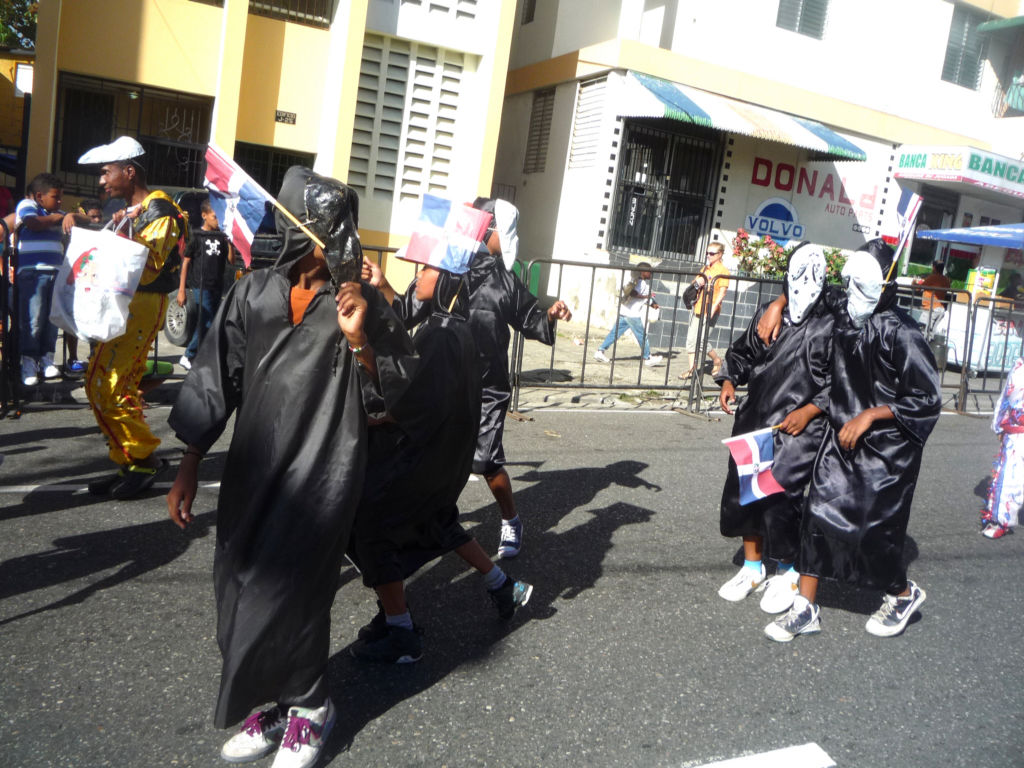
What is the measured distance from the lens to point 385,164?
14.6 m

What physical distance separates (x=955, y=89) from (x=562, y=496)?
18.2 m

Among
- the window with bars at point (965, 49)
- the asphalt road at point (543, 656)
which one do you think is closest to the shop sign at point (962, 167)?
the window with bars at point (965, 49)

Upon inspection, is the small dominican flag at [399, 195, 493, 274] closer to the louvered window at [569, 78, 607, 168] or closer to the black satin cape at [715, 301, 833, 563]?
the black satin cape at [715, 301, 833, 563]

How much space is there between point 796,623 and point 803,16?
650 inches

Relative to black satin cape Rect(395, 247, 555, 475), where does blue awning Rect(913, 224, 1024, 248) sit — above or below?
above

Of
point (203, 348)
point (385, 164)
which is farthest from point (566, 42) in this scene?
point (203, 348)

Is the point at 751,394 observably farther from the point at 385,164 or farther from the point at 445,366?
the point at 385,164

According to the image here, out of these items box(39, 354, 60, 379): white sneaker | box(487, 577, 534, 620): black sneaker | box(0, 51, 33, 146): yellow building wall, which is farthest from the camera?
box(0, 51, 33, 146): yellow building wall

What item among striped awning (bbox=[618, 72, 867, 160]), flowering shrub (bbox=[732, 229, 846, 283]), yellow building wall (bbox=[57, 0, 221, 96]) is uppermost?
striped awning (bbox=[618, 72, 867, 160])

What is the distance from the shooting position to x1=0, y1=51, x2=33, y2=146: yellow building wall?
21.4 metres

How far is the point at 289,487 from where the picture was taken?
9.40ft

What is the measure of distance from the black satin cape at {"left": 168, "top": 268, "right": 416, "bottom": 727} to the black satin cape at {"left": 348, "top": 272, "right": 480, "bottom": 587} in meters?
0.46

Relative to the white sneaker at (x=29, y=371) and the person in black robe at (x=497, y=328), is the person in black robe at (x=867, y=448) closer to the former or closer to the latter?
the person in black robe at (x=497, y=328)

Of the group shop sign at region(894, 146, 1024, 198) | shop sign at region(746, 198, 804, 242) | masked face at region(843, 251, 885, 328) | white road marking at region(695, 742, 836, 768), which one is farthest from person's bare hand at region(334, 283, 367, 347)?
shop sign at region(894, 146, 1024, 198)
